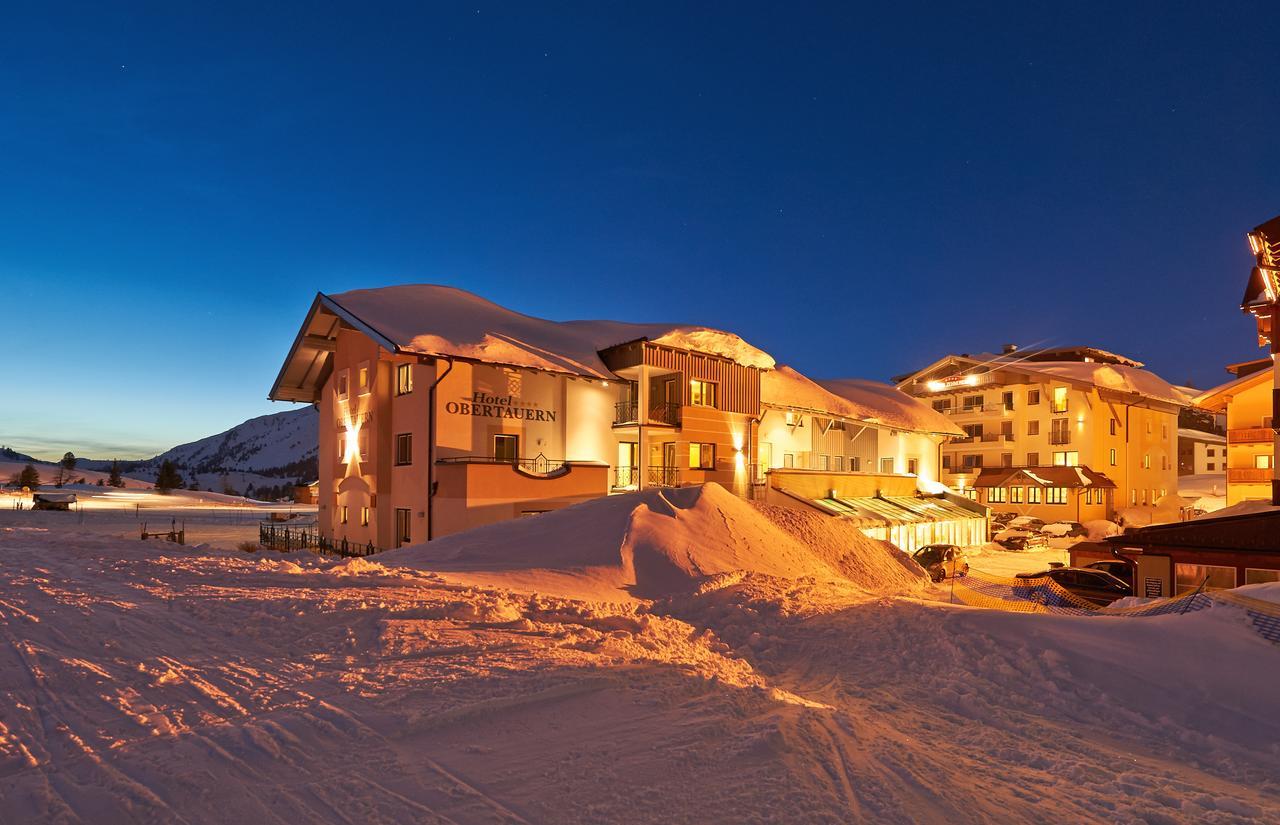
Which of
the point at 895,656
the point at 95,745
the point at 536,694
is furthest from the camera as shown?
the point at 895,656

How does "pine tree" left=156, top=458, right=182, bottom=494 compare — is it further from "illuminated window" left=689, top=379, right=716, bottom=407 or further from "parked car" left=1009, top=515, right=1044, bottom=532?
"parked car" left=1009, top=515, right=1044, bottom=532

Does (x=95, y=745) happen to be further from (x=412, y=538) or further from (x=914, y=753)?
(x=412, y=538)

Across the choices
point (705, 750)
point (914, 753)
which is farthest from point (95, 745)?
point (914, 753)

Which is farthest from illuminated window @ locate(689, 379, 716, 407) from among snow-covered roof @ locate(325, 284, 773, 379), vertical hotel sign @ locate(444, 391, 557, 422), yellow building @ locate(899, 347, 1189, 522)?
yellow building @ locate(899, 347, 1189, 522)

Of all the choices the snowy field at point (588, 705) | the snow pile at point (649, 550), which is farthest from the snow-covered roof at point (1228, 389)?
the snowy field at point (588, 705)

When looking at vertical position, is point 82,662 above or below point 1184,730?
above

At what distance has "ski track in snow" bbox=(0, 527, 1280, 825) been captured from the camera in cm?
465

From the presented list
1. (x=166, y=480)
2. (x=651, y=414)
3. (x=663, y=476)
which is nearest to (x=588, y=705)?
(x=651, y=414)

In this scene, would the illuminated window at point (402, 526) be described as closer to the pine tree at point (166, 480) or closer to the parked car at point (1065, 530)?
the parked car at point (1065, 530)

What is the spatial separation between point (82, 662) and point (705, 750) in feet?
21.5

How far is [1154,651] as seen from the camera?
8.91 metres

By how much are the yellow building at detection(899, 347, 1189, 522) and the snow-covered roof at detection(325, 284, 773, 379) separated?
1166 inches

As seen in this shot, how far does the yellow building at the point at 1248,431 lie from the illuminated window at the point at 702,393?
2848 cm

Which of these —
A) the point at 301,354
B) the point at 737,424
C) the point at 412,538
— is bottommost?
the point at 412,538
